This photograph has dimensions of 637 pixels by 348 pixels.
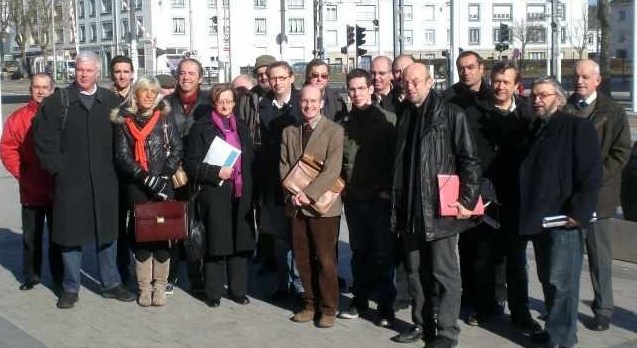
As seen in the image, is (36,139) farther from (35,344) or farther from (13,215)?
(13,215)

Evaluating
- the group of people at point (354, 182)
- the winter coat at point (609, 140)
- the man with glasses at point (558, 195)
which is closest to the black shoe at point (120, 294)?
the group of people at point (354, 182)

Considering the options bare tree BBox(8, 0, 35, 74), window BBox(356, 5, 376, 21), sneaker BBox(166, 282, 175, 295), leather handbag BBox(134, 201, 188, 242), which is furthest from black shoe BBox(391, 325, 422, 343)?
window BBox(356, 5, 376, 21)

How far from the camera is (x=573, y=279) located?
5.83 meters

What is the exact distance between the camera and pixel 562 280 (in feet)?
19.1

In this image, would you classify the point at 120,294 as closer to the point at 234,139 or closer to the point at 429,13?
the point at 234,139

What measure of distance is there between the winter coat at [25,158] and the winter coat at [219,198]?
146 cm

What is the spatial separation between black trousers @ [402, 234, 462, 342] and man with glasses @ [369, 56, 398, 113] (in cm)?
149

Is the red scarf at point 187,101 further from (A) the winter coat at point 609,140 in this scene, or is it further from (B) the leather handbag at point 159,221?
(A) the winter coat at point 609,140

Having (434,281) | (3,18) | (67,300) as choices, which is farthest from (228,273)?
(3,18)

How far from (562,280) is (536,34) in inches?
3216

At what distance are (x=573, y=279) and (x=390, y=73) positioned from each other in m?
2.41

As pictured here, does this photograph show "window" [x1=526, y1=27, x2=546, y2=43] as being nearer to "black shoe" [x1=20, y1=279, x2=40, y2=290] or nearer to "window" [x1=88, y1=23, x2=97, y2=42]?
"window" [x1=88, y1=23, x2=97, y2=42]

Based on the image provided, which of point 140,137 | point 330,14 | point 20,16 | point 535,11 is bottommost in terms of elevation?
point 140,137

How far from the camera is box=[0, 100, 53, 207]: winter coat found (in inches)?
306
